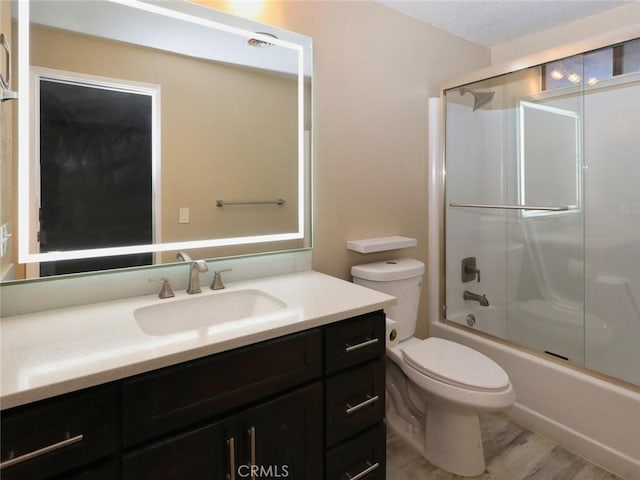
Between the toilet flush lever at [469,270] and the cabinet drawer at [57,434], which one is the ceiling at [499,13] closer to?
the toilet flush lever at [469,270]

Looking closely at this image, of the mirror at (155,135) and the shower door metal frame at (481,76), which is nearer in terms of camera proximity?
the mirror at (155,135)

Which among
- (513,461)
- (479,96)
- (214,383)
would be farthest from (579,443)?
(479,96)

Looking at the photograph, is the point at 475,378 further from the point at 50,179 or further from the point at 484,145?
the point at 50,179

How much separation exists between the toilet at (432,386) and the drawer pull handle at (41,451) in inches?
43.1

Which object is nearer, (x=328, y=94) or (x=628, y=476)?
(x=628, y=476)

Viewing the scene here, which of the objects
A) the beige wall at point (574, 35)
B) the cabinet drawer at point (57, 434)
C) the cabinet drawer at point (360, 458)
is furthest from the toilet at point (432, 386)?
the beige wall at point (574, 35)

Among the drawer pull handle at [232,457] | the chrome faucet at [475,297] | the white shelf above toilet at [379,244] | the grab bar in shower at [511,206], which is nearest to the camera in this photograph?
the drawer pull handle at [232,457]

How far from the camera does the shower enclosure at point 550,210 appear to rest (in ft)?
6.62

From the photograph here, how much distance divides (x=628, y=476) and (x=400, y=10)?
2484mm

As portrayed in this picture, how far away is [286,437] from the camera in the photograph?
1.09 metres

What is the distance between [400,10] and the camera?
2.06 metres

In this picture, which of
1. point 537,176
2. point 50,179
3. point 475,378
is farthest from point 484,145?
point 50,179

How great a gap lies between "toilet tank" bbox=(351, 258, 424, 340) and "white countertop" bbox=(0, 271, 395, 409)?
0.43m

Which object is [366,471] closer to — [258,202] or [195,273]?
[195,273]
